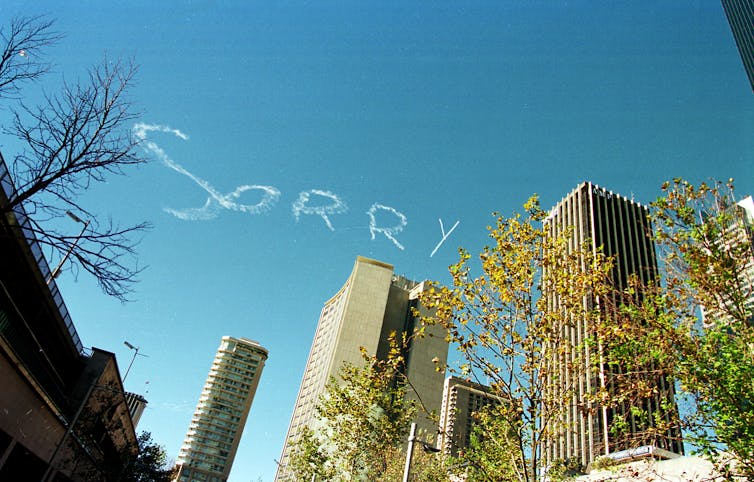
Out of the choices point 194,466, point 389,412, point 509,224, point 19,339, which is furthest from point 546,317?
point 194,466

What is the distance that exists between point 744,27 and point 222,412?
17154 cm

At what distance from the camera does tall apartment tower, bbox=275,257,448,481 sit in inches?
4435

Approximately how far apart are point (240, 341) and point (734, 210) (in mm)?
184284

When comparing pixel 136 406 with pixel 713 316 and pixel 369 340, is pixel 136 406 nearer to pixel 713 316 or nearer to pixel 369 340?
pixel 369 340

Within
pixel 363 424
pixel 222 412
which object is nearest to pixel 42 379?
pixel 363 424

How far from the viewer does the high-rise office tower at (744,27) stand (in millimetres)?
65000

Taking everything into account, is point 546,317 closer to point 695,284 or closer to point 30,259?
point 695,284

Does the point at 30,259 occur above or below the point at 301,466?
above

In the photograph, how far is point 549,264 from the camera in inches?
488

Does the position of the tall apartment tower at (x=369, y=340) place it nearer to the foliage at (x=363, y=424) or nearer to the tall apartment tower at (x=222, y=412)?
the tall apartment tower at (x=222, y=412)

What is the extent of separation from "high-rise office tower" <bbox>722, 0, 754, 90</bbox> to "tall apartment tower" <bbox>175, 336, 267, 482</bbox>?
527 feet

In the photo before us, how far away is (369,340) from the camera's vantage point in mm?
117875

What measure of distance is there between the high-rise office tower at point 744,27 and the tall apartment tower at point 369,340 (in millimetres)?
76879

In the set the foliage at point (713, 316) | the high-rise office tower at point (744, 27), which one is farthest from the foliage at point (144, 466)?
the high-rise office tower at point (744, 27)
